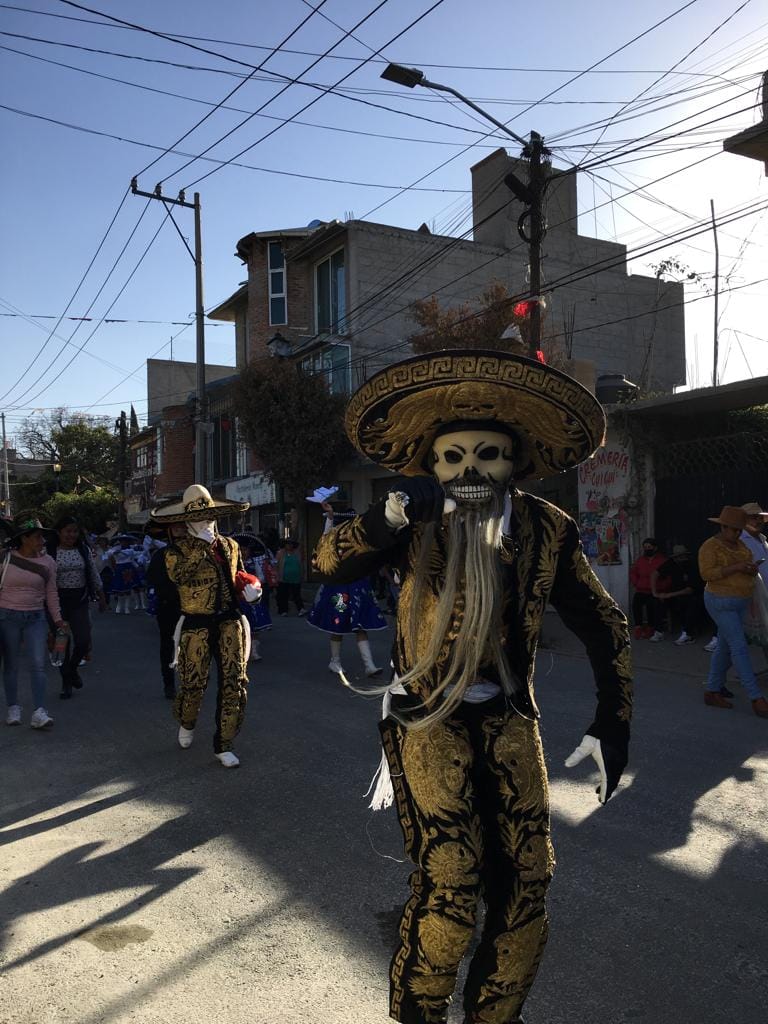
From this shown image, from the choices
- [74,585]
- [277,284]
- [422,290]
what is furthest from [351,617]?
[277,284]

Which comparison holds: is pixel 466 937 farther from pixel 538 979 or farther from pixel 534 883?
pixel 538 979

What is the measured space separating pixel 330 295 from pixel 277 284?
8.58ft

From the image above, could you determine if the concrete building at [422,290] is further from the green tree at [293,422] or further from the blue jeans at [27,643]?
the blue jeans at [27,643]

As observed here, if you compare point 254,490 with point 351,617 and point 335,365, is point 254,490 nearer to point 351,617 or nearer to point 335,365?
point 335,365

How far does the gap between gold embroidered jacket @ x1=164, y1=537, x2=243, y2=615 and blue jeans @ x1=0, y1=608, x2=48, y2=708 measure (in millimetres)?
1964

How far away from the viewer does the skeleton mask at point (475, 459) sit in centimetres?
252

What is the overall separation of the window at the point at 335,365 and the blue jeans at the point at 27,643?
1850cm

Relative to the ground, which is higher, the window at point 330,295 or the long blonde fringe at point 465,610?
the window at point 330,295

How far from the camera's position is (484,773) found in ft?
7.97

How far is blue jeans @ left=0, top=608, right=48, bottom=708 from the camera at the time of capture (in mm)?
7359

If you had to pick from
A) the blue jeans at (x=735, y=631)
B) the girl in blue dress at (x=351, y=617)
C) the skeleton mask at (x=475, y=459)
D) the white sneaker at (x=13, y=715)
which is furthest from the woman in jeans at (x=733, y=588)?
the white sneaker at (x=13, y=715)

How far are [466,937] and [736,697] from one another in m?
6.94

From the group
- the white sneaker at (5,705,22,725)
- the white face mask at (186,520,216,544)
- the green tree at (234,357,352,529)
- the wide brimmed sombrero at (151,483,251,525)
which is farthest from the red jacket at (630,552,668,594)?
the green tree at (234,357,352,529)

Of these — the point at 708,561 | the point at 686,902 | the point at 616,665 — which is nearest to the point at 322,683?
the point at 708,561
